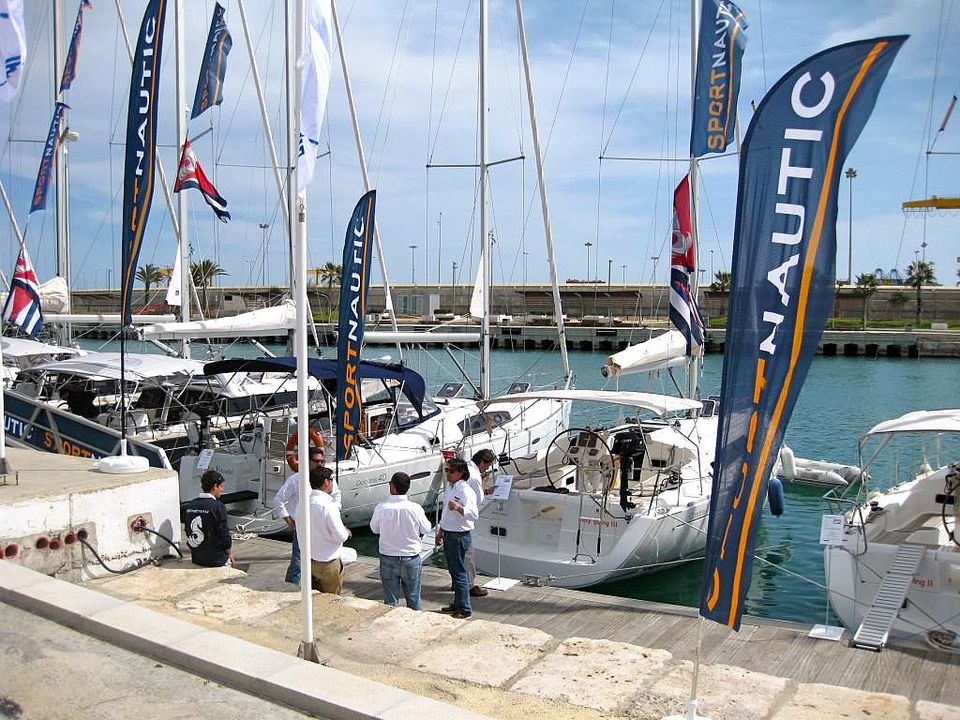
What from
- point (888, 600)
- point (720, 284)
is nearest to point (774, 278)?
point (888, 600)

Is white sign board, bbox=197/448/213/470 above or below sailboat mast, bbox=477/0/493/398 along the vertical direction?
below

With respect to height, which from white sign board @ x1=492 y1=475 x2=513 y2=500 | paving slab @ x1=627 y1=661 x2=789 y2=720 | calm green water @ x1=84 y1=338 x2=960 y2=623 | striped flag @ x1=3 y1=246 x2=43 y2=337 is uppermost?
striped flag @ x1=3 y1=246 x2=43 y2=337

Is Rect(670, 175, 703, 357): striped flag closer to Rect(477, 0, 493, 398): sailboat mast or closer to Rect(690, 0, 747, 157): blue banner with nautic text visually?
Rect(690, 0, 747, 157): blue banner with nautic text

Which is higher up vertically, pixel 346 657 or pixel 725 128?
pixel 725 128

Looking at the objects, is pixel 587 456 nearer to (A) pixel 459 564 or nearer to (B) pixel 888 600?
(A) pixel 459 564

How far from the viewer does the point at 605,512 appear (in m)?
11.8

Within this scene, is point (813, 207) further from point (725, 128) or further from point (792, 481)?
point (792, 481)

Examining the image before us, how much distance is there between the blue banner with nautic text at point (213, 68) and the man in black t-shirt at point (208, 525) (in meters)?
15.2

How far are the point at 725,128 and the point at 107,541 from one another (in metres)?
13.3

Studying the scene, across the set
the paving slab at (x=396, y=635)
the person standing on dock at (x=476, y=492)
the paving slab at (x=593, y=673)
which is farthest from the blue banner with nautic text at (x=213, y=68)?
the paving slab at (x=593, y=673)

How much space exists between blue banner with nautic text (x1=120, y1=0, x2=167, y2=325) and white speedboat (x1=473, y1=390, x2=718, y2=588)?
5.52 metres

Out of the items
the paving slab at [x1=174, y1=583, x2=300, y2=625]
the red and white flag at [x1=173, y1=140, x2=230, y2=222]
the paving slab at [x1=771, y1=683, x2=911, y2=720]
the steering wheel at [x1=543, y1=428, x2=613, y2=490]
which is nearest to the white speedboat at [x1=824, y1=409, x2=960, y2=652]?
the paving slab at [x1=771, y1=683, x2=911, y2=720]

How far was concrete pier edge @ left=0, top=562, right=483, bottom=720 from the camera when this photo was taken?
4941 mm

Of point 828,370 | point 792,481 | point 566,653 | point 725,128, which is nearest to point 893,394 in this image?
point 828,370
